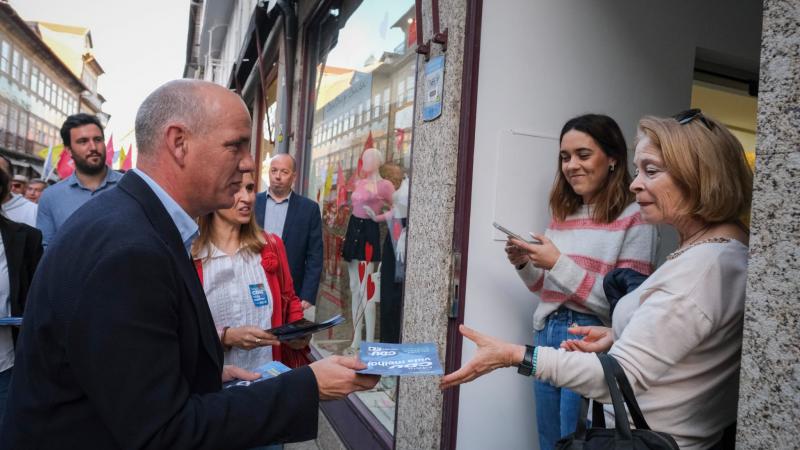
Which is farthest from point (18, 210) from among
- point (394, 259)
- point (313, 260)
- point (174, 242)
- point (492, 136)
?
point (174, 242)

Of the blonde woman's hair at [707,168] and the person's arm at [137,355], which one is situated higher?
the blonde woman's hair at [707,168]

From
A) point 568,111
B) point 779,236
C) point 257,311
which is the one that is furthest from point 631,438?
point 568,111

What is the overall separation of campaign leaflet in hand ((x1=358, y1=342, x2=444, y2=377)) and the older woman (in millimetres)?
173

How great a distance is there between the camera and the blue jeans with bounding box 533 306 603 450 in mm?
2361

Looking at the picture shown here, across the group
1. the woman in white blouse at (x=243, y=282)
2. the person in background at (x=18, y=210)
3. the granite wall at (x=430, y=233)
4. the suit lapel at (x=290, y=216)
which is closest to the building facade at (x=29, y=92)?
the person in background at (x=18, y=210)

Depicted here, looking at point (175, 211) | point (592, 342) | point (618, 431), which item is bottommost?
point (618, 431)

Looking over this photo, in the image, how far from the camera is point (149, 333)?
1.13 meters

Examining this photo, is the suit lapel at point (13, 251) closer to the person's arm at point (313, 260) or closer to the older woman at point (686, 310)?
the person's arm at point (313, 260)

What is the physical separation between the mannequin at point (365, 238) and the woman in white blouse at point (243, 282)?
1.42m

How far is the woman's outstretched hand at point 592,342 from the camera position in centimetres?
192

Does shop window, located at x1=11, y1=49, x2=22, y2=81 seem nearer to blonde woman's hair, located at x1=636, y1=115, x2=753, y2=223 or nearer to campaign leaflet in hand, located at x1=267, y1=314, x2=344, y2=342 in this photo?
campaign leaflet in hand, located at x1=267, y1=314, x2=344, y2=342

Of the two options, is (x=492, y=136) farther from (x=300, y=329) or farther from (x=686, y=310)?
(x=686, y=310)

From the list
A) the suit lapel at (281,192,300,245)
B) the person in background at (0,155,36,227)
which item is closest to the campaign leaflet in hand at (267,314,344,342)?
the suit lapel at (281,192,300,245)

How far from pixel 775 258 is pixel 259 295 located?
2001 mm
